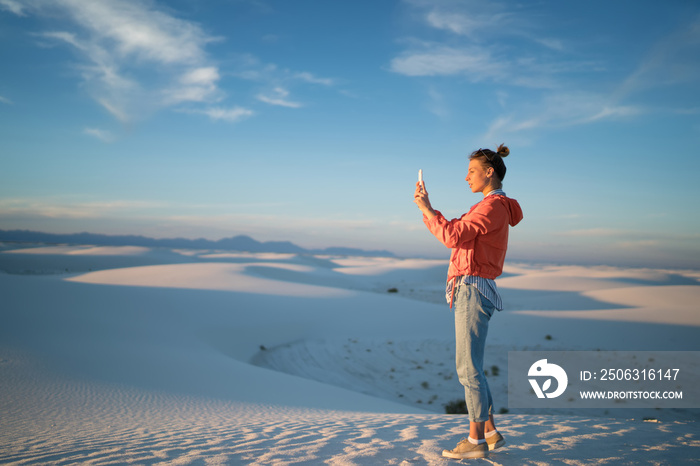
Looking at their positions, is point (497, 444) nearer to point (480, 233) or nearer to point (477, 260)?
point (477, 260)

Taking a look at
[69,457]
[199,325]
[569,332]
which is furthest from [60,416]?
[569,332]

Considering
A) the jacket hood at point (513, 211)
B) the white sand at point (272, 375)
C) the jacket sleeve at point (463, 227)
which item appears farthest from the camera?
the white sand at point (272, 375)

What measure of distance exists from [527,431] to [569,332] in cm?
951

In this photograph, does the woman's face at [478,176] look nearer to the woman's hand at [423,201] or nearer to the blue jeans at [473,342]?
the woman's hand at [423,201]

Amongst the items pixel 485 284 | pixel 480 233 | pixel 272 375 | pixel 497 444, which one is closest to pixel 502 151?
pixel 480 233

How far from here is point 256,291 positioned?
15.4 m

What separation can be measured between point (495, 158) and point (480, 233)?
0.51 metres

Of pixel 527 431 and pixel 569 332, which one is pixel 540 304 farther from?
pixel 527 431

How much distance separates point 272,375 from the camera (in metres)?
7.56

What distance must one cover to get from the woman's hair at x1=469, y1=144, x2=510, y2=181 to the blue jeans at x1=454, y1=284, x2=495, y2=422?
0.76 meters

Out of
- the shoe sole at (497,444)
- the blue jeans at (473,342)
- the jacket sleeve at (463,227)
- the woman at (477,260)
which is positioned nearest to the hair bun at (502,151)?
the woman at (477,260)

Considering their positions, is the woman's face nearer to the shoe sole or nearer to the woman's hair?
the woman's hair

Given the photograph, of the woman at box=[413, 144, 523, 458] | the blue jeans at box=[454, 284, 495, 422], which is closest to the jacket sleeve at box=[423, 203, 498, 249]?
the woman at box=[413, 144, 523, 458]

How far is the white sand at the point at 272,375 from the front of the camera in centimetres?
320
